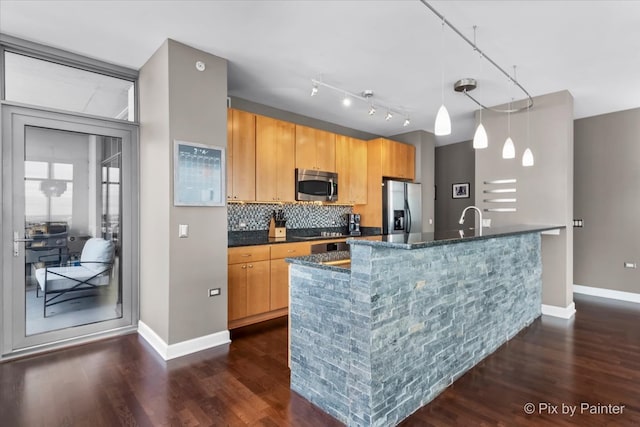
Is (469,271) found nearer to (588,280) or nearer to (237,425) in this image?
(237,425)

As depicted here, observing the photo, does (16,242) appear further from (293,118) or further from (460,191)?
(460,191)

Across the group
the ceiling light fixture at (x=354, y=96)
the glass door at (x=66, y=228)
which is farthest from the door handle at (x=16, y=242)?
the ceiling light fixture at (x=354, y=96)

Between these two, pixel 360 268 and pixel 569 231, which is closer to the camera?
pixel 360 268

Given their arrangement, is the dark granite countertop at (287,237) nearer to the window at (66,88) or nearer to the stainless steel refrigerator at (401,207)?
the stainless steel refrigerator at (401,207)

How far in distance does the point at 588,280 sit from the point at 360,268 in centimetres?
513

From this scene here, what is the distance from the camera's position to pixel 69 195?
3199mm

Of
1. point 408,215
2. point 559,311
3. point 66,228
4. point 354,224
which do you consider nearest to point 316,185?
point 354,224

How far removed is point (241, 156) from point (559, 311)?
4251 millimetres

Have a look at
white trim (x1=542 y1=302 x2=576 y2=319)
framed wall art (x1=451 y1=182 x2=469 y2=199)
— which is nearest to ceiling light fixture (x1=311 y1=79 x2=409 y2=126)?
framed wall art (x1=451 y1=182 x2=469 y2=199)

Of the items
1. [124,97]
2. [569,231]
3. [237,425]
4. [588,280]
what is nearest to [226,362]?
[237,425]

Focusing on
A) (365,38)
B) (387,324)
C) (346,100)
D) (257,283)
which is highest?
(365,38)

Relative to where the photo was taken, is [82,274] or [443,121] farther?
[82,274]

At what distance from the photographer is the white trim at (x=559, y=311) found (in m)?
3.98

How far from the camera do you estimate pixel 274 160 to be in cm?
433
